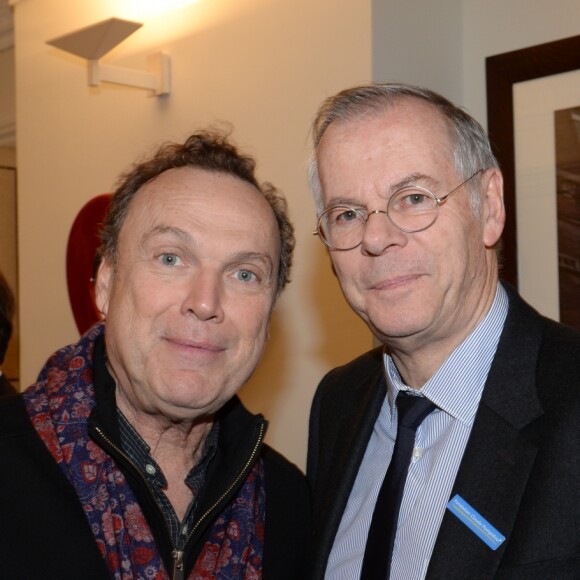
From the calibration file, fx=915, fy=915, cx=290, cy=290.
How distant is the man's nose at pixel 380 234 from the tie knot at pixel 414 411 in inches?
12.6

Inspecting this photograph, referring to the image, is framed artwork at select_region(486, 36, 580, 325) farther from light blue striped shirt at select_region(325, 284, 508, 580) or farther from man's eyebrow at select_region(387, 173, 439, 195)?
man's eyebrow at select_region(387, 173, 439, 195)

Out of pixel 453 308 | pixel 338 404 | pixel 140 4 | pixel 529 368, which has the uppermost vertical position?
pixel 140 4

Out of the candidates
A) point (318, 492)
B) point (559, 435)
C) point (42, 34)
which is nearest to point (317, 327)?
point (318, 492)

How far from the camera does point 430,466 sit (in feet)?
5.94

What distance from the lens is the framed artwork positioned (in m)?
2.61

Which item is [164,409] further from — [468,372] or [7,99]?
[7,99]

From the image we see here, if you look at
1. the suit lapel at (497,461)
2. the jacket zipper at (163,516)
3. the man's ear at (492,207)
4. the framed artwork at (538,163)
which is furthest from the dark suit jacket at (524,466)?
the framed artwork at (538,163)

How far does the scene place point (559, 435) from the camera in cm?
162

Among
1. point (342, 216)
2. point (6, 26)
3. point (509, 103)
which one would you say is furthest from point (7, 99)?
point (342, 216)

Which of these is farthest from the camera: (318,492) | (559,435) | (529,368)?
(318,492)

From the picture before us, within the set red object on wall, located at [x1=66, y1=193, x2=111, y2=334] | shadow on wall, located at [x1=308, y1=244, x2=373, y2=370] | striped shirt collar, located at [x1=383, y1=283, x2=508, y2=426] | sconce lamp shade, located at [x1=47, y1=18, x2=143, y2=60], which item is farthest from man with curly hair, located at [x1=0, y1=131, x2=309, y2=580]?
red object on wall, located at [x1=66, y1=193, x2=111, y2=334]

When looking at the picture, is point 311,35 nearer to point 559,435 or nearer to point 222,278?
point 222,278

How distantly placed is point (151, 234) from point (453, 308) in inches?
25.1

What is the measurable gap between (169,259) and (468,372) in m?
0.65
